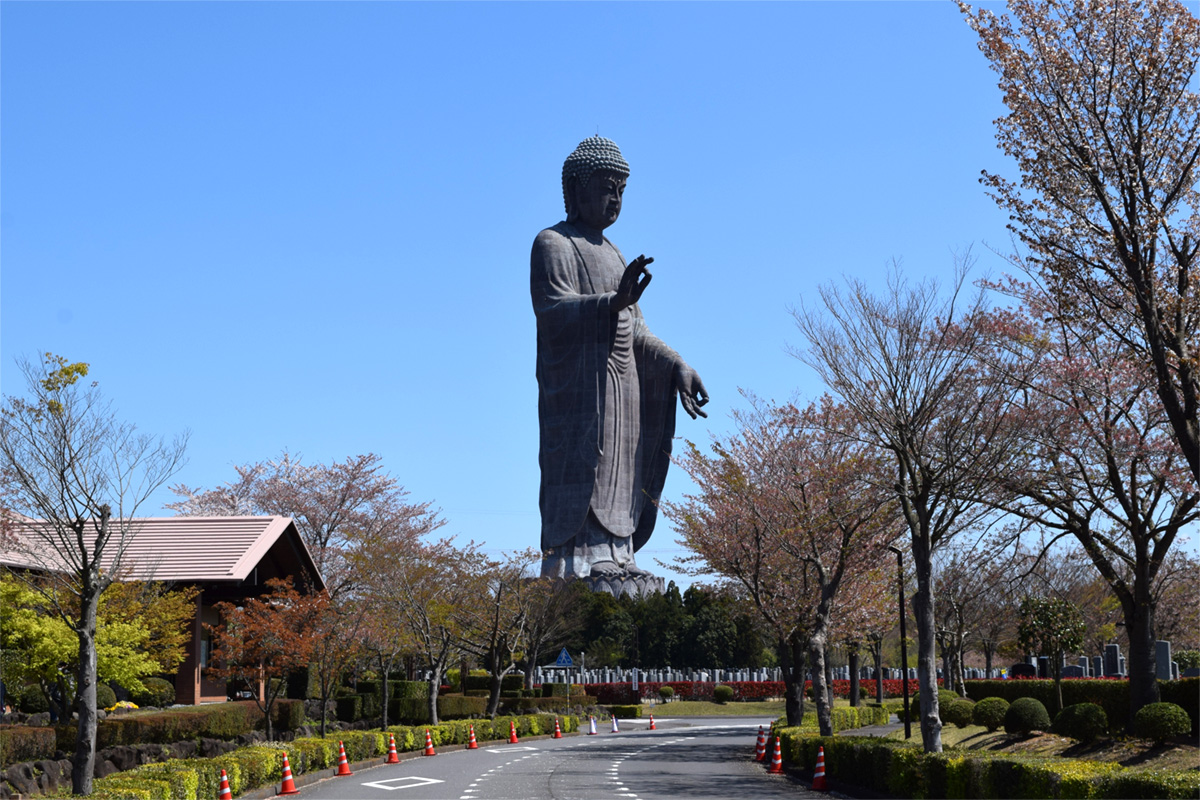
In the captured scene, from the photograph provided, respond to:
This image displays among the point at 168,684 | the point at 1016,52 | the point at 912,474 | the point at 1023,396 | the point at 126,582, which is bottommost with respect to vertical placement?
the point at 168,684

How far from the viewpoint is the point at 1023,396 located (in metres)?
22.5

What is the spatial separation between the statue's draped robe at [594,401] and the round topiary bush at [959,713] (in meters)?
33.6

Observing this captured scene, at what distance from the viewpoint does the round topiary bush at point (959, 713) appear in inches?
1272

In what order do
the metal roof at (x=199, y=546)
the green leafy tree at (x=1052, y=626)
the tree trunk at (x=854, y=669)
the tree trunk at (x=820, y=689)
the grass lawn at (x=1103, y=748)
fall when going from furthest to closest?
the tree trunk at (x=854, y=669) < the green leafy tree at (x=1052, y=626) < the metal roof at (x=199, y=546) < the tree trunk at (x=820, y=689) < the grass lawn at (x=1103, y=748)

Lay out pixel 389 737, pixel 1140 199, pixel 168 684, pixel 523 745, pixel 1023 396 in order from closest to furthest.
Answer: pixel 1140 199, pixel 1023 396, pixel 389 737, pixel 168 684, pixel 523 745

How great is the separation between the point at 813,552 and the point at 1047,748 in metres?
6.12

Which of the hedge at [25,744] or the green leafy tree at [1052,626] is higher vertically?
the green leafy tree at [1052,626]

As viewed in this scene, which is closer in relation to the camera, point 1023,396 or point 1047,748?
point 1023,396

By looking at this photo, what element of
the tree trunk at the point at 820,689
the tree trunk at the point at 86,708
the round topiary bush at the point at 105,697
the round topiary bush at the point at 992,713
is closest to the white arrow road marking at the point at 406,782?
the tree trunk at the point at 86,708

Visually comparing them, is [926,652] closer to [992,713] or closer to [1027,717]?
[1027,717]

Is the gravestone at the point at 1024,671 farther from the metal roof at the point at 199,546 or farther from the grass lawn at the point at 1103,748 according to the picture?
the metal roof at the point at 199,546

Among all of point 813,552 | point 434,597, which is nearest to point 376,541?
point 434,597

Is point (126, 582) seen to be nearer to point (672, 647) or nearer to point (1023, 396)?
point (1023, 396)

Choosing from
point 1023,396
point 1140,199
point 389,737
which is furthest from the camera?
Result: point 389,737
